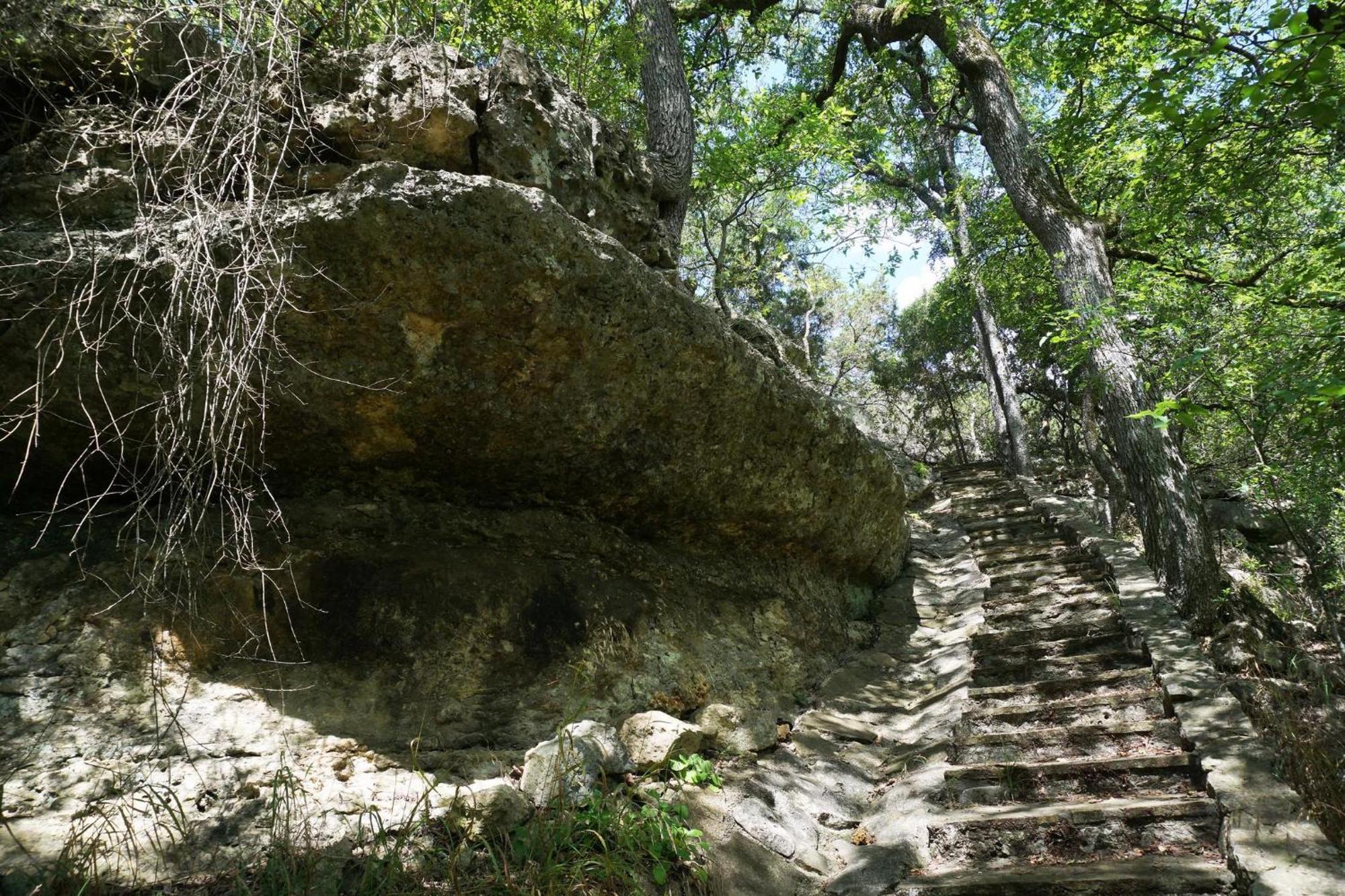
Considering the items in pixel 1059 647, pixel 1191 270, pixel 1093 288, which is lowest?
pixel 1059 647

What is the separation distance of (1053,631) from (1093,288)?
3.72 m

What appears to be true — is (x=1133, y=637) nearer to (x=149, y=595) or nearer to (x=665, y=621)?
(x=665, y=621)

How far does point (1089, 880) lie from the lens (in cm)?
329

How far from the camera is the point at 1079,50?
22.0 feet

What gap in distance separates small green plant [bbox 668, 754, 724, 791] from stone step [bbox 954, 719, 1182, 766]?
1755mm

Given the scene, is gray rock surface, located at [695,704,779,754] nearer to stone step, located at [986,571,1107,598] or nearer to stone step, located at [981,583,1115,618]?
stone step, located at [981,583,1115,618]

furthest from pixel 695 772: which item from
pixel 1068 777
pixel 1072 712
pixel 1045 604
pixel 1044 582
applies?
pixel 1044 582

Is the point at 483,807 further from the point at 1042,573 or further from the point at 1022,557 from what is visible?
the point at 1022,557

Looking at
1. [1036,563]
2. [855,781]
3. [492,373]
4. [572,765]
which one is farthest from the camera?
[1036,563]

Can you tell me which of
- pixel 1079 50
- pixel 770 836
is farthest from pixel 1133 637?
pixel 1079 50

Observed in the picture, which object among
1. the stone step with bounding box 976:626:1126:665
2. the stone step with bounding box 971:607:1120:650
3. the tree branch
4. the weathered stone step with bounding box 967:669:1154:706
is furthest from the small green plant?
the tree branch

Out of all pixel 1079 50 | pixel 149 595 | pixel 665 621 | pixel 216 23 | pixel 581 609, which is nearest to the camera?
pixel 149 595

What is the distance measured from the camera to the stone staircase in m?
3.46

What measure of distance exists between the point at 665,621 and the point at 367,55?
3.85 m
